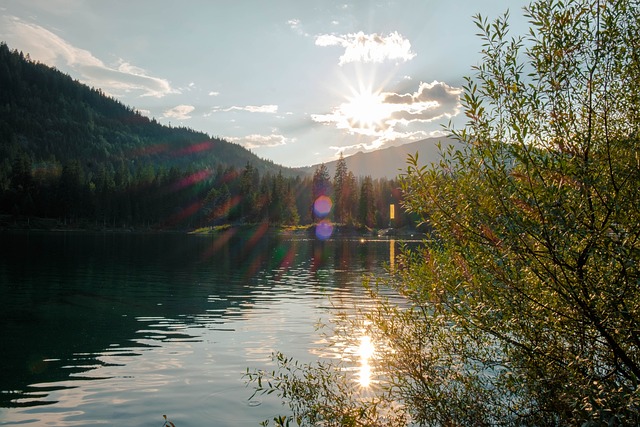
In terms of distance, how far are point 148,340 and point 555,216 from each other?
78.9 ft

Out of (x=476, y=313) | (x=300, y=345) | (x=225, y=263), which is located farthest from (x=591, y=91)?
(x=225, y=263)

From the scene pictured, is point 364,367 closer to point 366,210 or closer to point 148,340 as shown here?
point 148,340

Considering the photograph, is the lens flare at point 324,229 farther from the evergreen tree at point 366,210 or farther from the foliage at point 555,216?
the foliage at point 555,216

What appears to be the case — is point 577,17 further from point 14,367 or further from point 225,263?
point 225,263

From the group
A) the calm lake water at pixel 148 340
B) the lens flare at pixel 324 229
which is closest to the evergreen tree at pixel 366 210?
the lens flare at pixel 324 229

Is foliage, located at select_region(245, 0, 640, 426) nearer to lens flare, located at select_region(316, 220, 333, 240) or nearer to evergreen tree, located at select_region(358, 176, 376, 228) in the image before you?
lens flare, located at select_region(316, 220, 333, 240)

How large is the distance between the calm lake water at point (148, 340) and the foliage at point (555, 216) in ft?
15.7

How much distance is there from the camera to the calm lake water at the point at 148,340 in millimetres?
17562

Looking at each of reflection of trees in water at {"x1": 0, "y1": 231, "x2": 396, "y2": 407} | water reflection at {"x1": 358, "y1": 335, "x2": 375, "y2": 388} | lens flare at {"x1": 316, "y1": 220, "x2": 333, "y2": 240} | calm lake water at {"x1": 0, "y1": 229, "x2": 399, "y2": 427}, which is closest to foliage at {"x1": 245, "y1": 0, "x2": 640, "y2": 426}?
calm lake water at {"x1": 0, "y1": 229, "x2": 399, "y2": 427}

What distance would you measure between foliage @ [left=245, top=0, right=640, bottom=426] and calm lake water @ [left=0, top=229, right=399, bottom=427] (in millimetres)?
4799

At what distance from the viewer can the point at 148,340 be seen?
2734 centimetres

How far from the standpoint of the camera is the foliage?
29.0 ft

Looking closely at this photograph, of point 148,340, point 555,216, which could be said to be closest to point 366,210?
point 148,340

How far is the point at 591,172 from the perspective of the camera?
9031 mm
